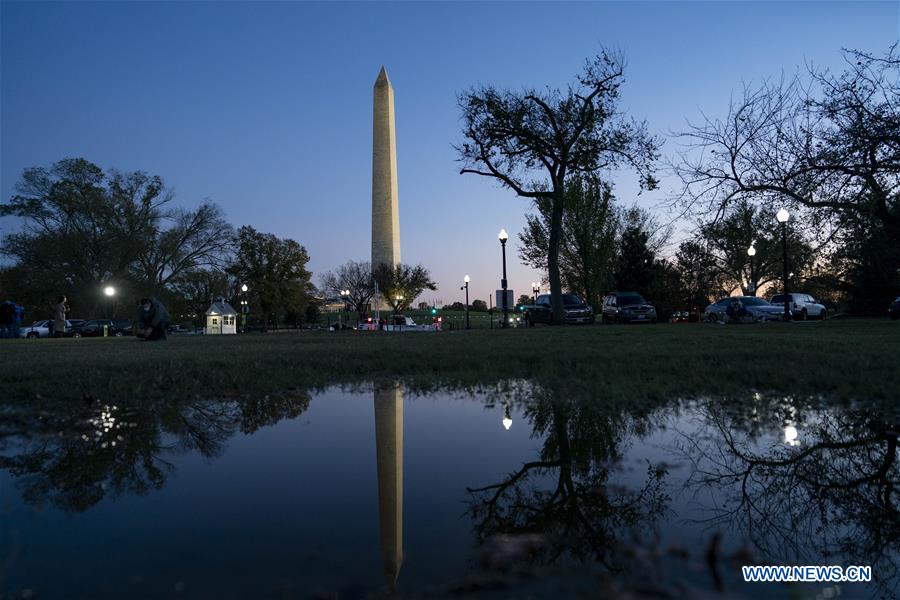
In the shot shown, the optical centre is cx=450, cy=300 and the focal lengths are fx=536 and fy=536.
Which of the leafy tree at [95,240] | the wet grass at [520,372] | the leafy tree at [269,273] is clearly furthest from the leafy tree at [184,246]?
the wet grass at [520,372]

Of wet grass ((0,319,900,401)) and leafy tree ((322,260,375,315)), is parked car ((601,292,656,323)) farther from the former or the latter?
leafy tree ((322,260,375,315))

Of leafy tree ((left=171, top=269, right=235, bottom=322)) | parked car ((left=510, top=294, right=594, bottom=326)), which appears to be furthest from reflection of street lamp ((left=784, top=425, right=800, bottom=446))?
leafy tree ((left=171, top=269, right=235, bottom=322))

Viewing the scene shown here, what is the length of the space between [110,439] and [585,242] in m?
43.7

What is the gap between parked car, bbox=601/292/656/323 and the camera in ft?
104

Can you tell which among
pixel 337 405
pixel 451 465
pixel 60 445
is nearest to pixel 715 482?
pixel 451 465

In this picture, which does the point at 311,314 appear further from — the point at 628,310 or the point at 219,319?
the point at 628,310

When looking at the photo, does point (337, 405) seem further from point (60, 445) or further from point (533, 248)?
point (533, 248)

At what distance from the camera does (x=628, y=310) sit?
3166cm

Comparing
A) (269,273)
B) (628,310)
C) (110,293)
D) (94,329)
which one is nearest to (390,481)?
(628,310)

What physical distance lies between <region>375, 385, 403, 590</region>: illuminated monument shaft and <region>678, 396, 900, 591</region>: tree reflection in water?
128 centimetres

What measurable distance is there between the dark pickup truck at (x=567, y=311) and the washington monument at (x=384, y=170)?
30.4 m

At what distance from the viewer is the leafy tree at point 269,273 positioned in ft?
220

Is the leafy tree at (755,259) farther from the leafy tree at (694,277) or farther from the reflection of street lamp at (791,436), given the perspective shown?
the reflection of street lamp at (791,436)

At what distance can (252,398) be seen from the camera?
5707 mm
